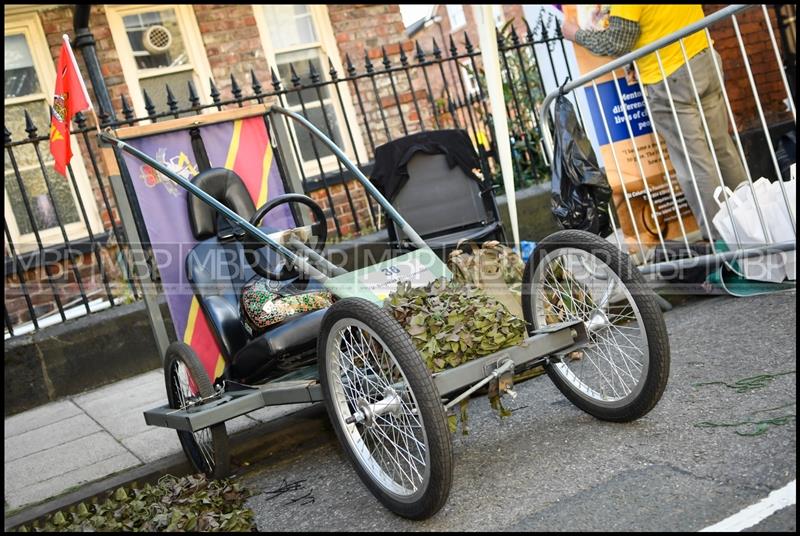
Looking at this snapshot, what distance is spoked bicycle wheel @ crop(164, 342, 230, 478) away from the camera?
12.1 ft

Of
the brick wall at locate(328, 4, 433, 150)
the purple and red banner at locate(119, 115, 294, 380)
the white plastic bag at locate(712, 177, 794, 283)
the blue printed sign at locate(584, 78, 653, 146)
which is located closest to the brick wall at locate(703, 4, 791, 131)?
the blue printed sign at locate(584, 78, 653, 146)

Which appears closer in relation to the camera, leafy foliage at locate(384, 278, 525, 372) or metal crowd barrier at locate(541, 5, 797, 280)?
leafy foliage at locate(384, 278, 525, 372)

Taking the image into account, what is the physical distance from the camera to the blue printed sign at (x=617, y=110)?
18.6 feet

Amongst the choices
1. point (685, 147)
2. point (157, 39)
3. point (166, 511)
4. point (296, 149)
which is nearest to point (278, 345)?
point (166, 511)

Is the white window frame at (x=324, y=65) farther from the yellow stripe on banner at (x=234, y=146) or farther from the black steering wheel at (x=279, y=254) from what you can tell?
the black steering wheel at (x=279, y=254)

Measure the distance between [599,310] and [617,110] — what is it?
2.71m

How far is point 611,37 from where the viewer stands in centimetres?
558

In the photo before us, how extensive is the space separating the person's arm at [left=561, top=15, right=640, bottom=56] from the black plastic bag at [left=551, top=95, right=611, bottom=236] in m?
0.70

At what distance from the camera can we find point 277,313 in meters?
3.95

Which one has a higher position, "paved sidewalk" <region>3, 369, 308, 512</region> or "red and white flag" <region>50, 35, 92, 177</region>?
"red and white flag" <region>50, 35, 92, 177</region>

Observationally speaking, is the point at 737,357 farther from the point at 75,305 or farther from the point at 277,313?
the point at 75,305

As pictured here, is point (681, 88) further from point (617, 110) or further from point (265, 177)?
point (265, 177)

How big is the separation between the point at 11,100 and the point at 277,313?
623 centimetres

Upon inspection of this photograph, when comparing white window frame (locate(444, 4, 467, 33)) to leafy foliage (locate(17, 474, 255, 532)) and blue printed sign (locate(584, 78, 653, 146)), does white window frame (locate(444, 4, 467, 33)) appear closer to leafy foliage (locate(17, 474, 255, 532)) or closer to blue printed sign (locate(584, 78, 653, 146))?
blue printed sign (locate(584, 78, 653, 146))
